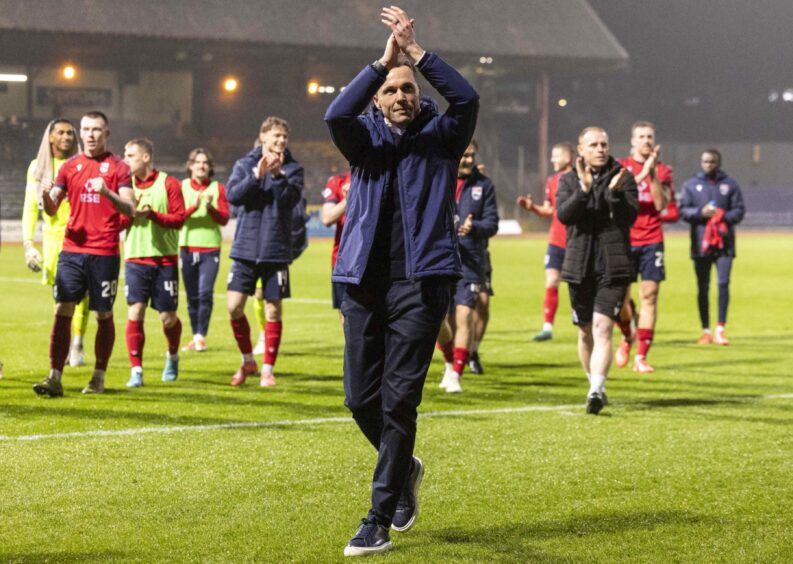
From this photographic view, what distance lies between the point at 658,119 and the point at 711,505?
209 ft

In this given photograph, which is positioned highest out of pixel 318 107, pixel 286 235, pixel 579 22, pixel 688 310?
pixel 579 22

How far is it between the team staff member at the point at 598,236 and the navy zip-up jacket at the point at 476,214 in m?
1.64

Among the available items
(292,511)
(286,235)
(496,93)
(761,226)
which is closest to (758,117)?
(761,226)

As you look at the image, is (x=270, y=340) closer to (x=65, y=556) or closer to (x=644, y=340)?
(x=644, y=340)

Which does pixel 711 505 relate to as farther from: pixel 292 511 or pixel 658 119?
pixel 658 119

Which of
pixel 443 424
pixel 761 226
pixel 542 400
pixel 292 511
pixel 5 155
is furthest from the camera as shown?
pixel 761 226

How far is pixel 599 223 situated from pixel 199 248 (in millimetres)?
5011

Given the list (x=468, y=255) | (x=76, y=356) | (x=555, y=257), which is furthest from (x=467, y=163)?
(x=76, y=356)

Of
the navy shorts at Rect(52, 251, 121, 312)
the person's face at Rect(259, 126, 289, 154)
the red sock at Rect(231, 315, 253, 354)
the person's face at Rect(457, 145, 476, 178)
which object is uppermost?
the person's face at Rect(259, 126, 289, 154)

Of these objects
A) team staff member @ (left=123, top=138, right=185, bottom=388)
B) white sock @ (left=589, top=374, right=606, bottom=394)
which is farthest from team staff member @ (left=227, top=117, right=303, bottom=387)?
white sock @ (left=589, top=374, right=606, bottom=394)

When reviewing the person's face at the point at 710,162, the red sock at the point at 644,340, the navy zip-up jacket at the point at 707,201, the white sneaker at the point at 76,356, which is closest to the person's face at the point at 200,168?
the white sneaker at the point at 76,356

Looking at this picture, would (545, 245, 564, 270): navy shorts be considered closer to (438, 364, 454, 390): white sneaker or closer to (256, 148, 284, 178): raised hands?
(438, 364, 454, 390): white sneaker

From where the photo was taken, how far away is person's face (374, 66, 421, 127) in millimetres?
5205

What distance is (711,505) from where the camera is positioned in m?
6.09
